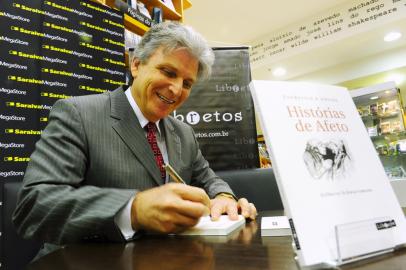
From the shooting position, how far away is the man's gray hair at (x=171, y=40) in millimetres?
1291

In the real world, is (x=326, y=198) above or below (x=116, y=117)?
below

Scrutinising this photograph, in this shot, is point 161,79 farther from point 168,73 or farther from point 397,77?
point 397,77

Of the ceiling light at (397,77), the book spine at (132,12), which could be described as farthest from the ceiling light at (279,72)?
the book spine at (132,12)

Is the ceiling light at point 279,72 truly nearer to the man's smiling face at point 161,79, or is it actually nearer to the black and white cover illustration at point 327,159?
the man's smiling face at point 161,79

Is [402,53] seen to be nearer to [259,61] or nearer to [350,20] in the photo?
[350,20]

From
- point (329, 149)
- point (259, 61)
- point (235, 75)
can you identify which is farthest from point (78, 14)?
point (259, 61)

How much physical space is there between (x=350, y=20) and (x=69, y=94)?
3810 mm

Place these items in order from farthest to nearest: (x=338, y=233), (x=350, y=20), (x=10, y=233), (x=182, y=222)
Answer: (x=350, y=20), (x=10, y=233), (x=182, y=222), (x=338, y=233)

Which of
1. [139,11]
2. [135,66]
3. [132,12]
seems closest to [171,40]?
[135,66]

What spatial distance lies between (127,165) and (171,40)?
56 centimetres

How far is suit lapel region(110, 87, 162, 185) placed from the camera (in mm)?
1109

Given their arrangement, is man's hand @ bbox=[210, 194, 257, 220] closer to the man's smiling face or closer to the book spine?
the man's smiling face

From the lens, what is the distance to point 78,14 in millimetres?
2135

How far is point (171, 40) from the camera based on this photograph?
4.22 feet
